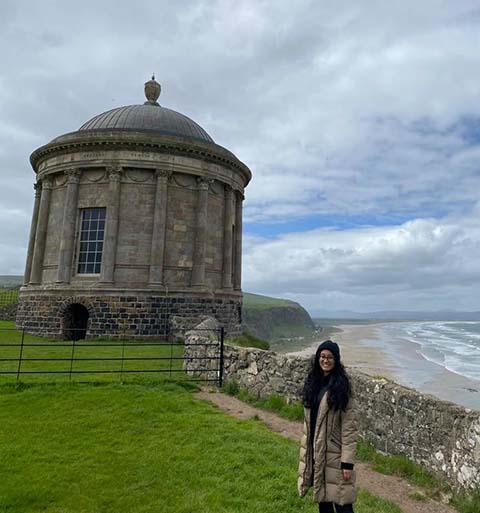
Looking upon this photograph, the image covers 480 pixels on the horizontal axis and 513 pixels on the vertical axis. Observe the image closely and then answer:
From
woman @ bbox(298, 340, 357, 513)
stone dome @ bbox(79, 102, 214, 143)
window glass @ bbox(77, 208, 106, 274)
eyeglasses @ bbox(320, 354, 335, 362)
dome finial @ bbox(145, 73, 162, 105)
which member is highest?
dome finial @ bbox(145, 73, 162, 105)

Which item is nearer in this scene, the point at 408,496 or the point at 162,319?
the point at 408,496

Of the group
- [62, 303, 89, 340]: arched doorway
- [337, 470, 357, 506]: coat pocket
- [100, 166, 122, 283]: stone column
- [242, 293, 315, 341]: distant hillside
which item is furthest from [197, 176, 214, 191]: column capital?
[242, 293, 315, 341]: distant hillside

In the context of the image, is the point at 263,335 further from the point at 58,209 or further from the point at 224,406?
the point at 224,406

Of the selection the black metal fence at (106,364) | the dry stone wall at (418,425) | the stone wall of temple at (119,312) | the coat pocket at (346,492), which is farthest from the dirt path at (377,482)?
the stone wall of temple at (119,312)

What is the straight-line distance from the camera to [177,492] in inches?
199

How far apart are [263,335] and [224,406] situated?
231ft

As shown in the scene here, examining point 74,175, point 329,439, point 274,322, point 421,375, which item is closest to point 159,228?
point 74,175

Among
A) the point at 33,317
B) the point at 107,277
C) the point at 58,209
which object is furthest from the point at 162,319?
the point at 58,209

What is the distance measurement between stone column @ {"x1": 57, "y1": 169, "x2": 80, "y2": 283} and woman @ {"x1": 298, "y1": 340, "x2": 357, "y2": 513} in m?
18.7

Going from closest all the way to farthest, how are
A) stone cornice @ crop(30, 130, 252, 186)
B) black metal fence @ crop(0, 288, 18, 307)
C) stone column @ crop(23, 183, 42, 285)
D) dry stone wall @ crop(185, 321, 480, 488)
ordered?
dry stone wall @ crop(185, 321, 480, 488)
stone cornice @ crop(30, 130, 252, 186)
stone column @ crop(23, 183, 42, 285)
black metal fence @ crop(0, 288, 18, 307)

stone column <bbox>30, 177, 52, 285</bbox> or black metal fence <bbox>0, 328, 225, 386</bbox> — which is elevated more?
stone column <bbox>30, 177, 52, 285</bbox>

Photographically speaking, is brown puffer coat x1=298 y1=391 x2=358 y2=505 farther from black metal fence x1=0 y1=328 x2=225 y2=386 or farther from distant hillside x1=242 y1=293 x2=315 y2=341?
distant hillside x1=242 y1=293 x2=315 y2=341

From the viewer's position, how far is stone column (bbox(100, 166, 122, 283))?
1975cm

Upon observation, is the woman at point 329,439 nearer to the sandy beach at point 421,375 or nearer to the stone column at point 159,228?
the sandy beach at point 421,375
